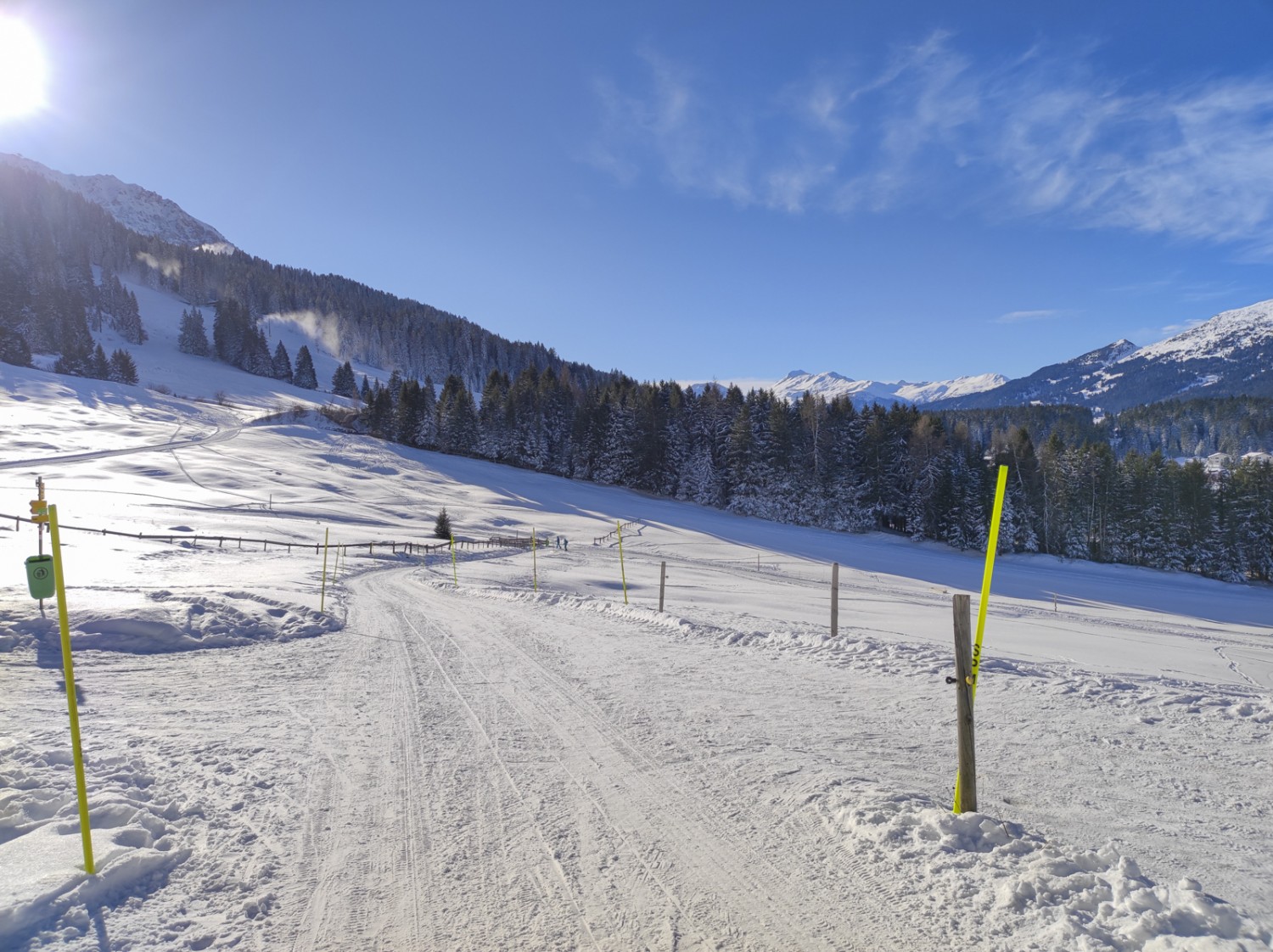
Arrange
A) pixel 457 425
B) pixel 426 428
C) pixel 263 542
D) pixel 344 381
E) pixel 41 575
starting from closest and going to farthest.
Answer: pixel 41 575 < pixel 263 542 < pixel 457 425 < pixel 426 428 < pixel 344 381

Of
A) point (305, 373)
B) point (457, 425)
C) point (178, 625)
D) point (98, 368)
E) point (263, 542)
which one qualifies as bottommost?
point (263, 542)

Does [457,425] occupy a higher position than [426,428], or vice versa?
[457,425]

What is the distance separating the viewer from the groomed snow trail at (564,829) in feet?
13.4

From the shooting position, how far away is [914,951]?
153 inches

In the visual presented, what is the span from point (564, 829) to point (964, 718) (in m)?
3.53

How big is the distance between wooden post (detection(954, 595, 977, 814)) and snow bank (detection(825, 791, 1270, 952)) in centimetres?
19

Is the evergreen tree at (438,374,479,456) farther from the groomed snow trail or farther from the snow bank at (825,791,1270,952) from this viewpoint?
the snow bank at (825,791,1270,952)

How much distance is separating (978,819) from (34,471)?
61.0 metres

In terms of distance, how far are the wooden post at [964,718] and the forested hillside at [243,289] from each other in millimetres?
133991

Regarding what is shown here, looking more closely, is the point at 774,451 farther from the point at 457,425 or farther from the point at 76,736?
the point at 76,736

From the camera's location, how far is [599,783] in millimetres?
6086

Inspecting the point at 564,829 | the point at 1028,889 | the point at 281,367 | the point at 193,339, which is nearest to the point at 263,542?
the point at 564,829

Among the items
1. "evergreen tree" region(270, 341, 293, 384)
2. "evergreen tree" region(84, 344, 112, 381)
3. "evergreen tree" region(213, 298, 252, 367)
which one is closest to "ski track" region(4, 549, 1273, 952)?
"evergreen tree" region(84, 344, 112, 381)

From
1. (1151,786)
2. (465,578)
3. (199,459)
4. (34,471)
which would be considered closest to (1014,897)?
(1151,786)
